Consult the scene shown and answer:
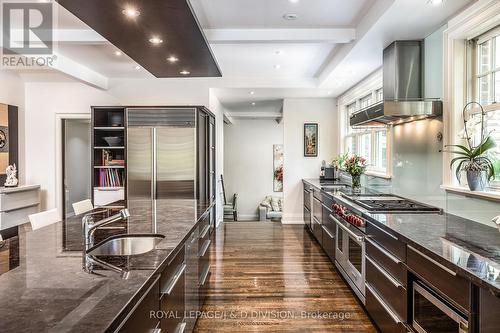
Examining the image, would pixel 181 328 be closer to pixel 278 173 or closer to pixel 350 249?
pixel 350 249

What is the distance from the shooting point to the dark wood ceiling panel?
204cm

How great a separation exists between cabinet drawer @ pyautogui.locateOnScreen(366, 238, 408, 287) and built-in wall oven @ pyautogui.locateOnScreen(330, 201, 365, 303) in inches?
7.4

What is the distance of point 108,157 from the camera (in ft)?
18.4

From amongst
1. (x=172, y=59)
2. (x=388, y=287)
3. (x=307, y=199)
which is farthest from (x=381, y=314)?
(x=307, y=199)

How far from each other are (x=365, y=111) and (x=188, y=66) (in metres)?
1.99

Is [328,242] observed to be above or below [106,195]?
below

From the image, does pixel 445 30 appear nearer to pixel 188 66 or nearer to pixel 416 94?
pixel 416 94

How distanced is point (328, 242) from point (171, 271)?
2949 mm

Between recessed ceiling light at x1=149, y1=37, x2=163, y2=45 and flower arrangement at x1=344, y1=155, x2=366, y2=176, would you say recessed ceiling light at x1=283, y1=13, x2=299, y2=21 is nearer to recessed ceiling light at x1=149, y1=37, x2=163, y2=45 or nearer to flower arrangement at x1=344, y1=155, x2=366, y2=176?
recessed ceiling light at x1=149, y1=37, x2=163, y2=45

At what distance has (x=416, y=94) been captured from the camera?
3395 mm

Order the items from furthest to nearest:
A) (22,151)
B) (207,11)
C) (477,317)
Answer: (22,151) → (207,11) → (477,317)

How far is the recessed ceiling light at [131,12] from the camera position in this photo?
2.10m

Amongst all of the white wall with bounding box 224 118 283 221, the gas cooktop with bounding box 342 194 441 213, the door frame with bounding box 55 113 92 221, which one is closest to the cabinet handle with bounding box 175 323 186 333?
the gas cooktop with bounding box 342 194 441 213

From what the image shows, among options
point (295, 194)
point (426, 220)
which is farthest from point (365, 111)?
point (295, 194)
